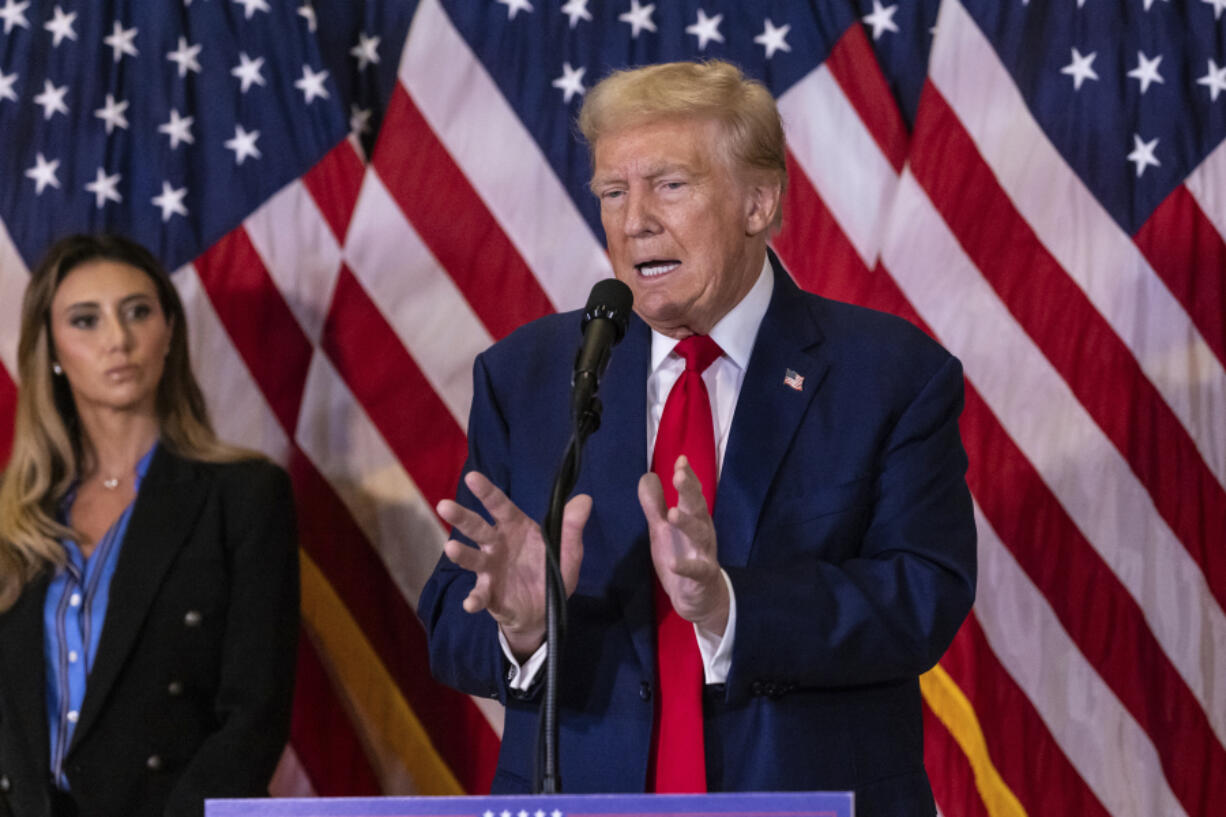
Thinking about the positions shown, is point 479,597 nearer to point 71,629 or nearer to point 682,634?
point 682,634

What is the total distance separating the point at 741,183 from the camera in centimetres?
195

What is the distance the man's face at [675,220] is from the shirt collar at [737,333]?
0.05 feet

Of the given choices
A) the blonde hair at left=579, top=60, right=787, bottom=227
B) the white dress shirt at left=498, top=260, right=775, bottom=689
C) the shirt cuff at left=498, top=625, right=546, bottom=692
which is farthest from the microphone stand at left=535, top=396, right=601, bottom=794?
the blonde hair at left=579, top=60, right=787, bottom=227

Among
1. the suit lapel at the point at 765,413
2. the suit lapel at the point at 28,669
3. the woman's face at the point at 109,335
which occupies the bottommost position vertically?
the suit lapel at the point at 28,669

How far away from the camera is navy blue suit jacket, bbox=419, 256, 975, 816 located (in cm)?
166

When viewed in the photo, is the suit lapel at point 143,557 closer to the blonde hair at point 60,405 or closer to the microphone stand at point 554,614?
the blonde hair at point 60,405

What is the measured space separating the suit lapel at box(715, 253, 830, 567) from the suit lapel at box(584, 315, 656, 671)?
0.37ft

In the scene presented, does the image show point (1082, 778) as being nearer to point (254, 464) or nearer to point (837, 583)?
point (837, 583)

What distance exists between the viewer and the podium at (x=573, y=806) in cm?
110

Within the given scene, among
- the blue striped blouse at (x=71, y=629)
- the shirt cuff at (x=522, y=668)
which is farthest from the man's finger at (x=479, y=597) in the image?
the blue striped blouse at (x=71, y=629)

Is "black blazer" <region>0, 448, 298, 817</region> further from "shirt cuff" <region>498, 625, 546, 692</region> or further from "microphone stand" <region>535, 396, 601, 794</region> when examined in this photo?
"microphone stand" <region>535, 396, 601, 794</region>

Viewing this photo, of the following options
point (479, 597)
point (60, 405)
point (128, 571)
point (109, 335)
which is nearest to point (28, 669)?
point (128, 571)

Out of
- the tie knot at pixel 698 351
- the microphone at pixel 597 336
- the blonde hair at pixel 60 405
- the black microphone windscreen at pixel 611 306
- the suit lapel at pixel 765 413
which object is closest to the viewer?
the microphone at pixel 597 336

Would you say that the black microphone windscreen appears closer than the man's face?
Yes
